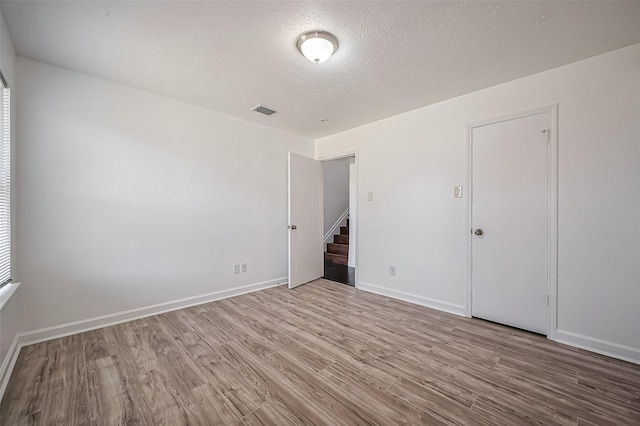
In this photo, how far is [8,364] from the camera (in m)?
1.82

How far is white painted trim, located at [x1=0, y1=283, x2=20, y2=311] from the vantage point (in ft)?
5.46

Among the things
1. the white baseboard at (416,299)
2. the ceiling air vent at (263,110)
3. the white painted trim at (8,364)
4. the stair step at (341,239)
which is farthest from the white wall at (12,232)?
the stair step at (341,239)

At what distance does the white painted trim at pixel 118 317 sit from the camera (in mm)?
2230

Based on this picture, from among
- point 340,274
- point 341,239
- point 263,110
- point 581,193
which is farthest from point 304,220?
point 581,193

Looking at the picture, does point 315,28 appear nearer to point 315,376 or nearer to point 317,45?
point 317,45

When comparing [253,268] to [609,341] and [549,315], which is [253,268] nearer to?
[549,315]

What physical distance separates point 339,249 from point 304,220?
221 centimetres

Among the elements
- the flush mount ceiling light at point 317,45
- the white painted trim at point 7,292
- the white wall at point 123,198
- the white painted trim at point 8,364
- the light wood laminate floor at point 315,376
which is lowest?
the light wood laminate floor at point 315,376

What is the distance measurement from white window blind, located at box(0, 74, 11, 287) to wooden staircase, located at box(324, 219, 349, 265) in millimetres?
4780

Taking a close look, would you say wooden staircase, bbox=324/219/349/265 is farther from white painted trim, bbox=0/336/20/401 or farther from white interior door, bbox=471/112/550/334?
white painted trim, bbox=0/336/20/401

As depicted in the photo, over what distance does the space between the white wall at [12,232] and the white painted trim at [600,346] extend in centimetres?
425

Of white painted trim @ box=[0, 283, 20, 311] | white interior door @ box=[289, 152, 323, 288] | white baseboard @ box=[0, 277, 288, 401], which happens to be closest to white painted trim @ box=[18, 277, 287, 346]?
white baseboard @ box=[0, 277, 288, 401]

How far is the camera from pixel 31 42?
1.97m

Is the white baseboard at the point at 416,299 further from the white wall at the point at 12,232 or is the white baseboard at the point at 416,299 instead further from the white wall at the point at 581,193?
the white wall at the point at 12,232
